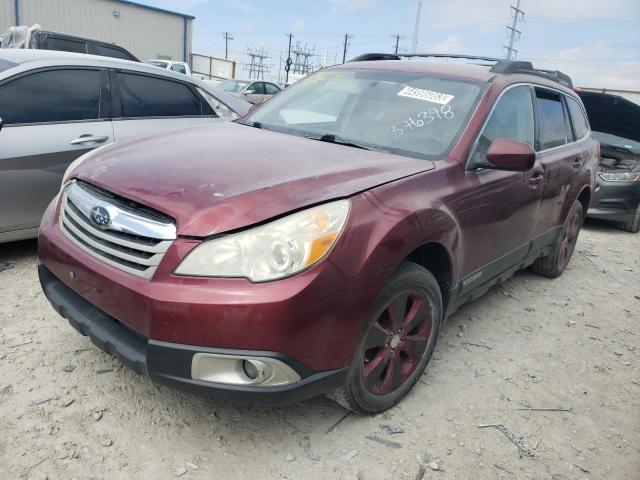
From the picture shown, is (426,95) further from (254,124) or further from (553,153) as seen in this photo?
(553,153)

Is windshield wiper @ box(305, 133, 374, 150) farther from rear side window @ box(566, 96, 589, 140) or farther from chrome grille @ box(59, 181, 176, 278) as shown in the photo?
rear side window @ box(566, 96, 589, 140)

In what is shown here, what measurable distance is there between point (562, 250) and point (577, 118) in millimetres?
1185

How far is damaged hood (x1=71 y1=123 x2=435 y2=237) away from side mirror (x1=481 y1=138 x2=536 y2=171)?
1.37 feet

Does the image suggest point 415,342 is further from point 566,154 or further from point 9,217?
point 9,217

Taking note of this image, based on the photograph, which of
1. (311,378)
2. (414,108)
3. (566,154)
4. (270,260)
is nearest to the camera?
(270,260)

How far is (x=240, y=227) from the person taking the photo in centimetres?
181

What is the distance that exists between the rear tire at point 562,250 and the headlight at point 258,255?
3.24 meters

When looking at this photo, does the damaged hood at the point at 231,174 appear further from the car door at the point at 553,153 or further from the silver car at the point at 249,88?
the silver car at the point at 249,88

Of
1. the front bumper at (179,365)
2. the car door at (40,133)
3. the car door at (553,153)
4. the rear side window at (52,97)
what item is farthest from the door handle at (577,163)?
the rear side window at (52,97)

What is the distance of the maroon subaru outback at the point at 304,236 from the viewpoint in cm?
180

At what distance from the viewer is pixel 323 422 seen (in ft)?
7.67

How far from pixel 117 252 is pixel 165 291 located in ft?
1.04

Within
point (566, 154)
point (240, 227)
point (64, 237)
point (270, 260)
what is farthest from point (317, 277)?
point (566, 154)

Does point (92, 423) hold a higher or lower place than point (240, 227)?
lower
